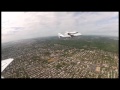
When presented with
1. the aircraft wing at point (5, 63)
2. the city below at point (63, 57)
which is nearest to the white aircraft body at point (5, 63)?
the aircraft wing at point (5, 63)

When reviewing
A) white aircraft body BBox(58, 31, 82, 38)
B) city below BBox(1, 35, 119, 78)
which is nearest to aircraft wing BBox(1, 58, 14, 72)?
city below BBox(1, 35, 119, 78)

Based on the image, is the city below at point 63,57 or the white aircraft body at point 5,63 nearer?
A: the white aircraft body at point 5,63

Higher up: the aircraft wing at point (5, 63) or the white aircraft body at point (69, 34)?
the white aircraft body at point (69, 34)

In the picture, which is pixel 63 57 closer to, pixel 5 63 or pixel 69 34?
pixel 69 34

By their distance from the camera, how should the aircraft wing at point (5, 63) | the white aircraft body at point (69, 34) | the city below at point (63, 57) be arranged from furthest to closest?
1. the white aircraft body at point (69, 34)
2. the city below at point (63, 57)
3. the aircraft wing at point (5, 63)

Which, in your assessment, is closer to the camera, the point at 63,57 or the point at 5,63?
the point at 5,63

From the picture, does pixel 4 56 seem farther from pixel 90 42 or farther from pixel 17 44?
pixel 90 42

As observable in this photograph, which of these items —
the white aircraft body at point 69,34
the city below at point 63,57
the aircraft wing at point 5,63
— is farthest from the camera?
the white aircraft body at point 69,34

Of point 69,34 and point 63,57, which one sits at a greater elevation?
point 69,34

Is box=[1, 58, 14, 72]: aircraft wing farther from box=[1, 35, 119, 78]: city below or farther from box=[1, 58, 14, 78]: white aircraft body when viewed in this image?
box=[1, 35, 119, 78]: city below

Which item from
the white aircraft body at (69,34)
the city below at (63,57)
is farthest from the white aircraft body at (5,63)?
the white aircraft body at (69,34)

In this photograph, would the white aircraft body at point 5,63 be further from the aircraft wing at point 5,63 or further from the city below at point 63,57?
the city below at point 63,57

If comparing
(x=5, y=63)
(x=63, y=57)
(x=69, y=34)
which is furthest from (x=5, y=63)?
(x=69, y=34)
